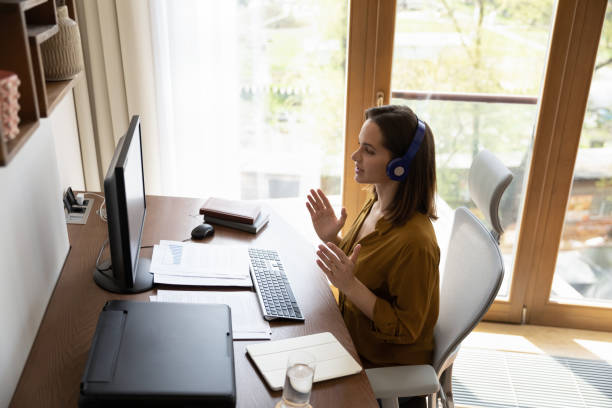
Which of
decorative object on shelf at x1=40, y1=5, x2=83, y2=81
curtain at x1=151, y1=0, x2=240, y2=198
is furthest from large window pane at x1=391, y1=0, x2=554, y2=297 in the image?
decorative object on shelf at x1=40, y1=5, x2=83, y2=81

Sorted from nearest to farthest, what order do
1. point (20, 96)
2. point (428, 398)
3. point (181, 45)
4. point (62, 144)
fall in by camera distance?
point (20, 96) → point (428, 398) → point (62, 144) → point (181, 45)

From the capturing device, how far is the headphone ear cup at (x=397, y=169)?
5.37 ft

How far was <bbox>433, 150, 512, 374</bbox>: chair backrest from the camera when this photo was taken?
1419 mm

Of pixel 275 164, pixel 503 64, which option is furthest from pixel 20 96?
pixel 503 64

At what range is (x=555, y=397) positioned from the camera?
8.01ft

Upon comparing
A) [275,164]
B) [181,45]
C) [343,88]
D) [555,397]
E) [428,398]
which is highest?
[181,45]

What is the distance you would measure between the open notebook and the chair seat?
3.3 inches

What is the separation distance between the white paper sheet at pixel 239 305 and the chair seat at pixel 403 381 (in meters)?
0.30

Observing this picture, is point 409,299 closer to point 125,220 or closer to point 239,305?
point 239,305

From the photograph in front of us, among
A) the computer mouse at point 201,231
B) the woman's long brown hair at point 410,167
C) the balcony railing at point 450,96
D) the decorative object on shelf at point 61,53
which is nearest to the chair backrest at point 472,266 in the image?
the woman's long brown hair at point 410,167

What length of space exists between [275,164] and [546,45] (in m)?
1.37

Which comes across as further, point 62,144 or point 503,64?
point 503,64

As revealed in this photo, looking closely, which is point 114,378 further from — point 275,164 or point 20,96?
point 275,164

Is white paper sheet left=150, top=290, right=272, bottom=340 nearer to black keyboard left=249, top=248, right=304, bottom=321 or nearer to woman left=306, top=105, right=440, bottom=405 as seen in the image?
black keyboard left=249, top=248, right=304, bottom=321
